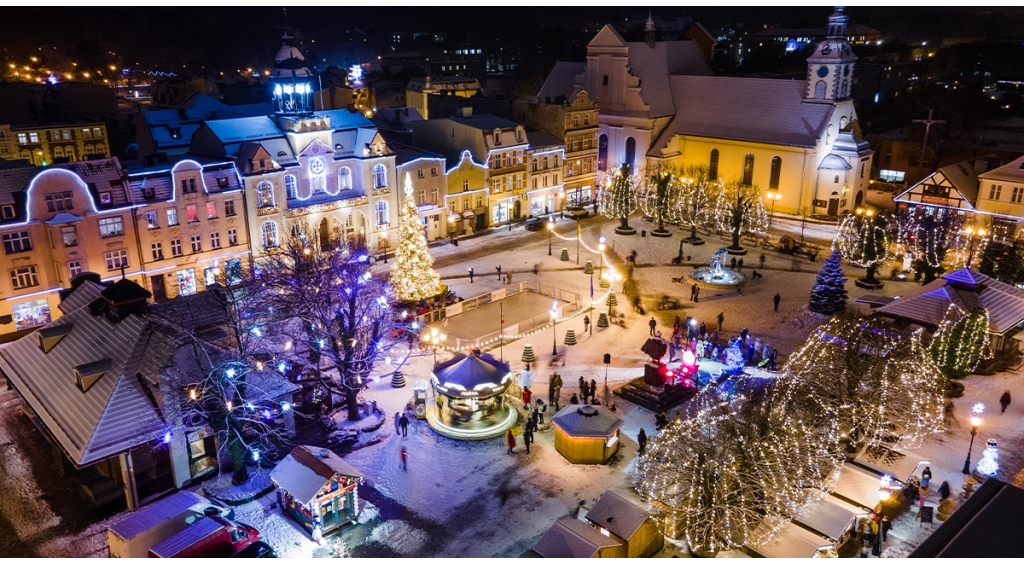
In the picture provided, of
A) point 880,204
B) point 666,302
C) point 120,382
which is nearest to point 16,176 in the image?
point 120,382

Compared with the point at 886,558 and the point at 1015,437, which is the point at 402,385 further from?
the point at 1015,437

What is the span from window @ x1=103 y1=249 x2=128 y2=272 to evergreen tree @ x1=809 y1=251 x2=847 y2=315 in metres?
39.3

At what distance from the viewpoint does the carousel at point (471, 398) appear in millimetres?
28516

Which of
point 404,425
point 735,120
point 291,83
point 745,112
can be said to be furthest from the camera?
point 735,120

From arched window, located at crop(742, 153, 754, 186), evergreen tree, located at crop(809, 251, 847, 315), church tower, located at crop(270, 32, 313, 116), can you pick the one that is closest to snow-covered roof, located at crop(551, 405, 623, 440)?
evergreen tree, located at crop(809, 251, 847, 315)

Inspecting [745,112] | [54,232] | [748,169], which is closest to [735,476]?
[54,232]

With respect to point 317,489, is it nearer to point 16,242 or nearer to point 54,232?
point 54,232

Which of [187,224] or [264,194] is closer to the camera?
[187,224]

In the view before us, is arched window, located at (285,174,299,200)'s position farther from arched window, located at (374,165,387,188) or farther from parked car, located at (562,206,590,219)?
parked car, located at (562,206,590,219)

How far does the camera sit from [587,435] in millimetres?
26016

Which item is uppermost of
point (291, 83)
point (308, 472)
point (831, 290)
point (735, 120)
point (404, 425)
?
point (291, 83)

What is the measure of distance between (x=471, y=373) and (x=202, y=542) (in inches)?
472

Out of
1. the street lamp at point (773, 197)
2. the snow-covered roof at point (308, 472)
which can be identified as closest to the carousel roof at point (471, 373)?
the snow-covered roof at point (308, 472)

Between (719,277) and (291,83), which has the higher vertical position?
(291,83)
